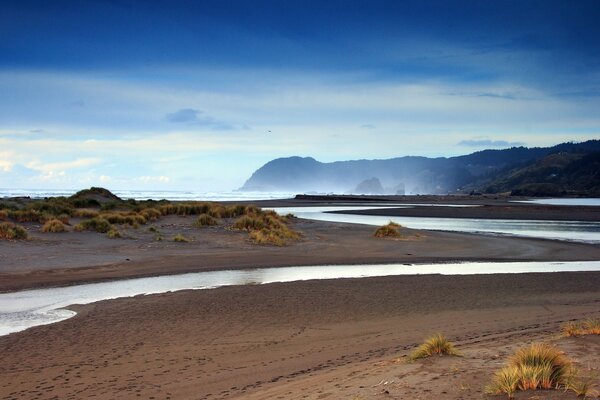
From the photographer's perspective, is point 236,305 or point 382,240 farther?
point 382,240

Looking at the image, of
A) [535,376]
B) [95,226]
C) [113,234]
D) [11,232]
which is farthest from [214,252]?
[535,376]

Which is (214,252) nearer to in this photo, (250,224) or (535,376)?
(250,224)

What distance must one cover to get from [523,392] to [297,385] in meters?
2.73

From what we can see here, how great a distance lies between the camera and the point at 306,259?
22547 mm

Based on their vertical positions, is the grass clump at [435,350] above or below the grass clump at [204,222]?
below

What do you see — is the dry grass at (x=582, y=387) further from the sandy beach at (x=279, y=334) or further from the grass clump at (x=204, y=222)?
the grass clump at (x=204, y=222)

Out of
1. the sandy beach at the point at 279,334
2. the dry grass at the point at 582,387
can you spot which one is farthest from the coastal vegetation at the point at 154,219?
the dry grass at the point at 582,387

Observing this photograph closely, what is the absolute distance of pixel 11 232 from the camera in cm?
Answer: 2372

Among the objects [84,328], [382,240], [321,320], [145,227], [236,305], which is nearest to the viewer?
[84,328]

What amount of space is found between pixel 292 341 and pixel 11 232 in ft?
58.6

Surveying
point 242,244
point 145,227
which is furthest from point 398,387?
point 145,227

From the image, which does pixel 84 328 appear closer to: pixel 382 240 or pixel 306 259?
pixel 306 259

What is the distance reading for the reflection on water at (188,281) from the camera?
12.2 metres

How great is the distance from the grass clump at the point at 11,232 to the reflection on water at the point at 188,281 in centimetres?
923
